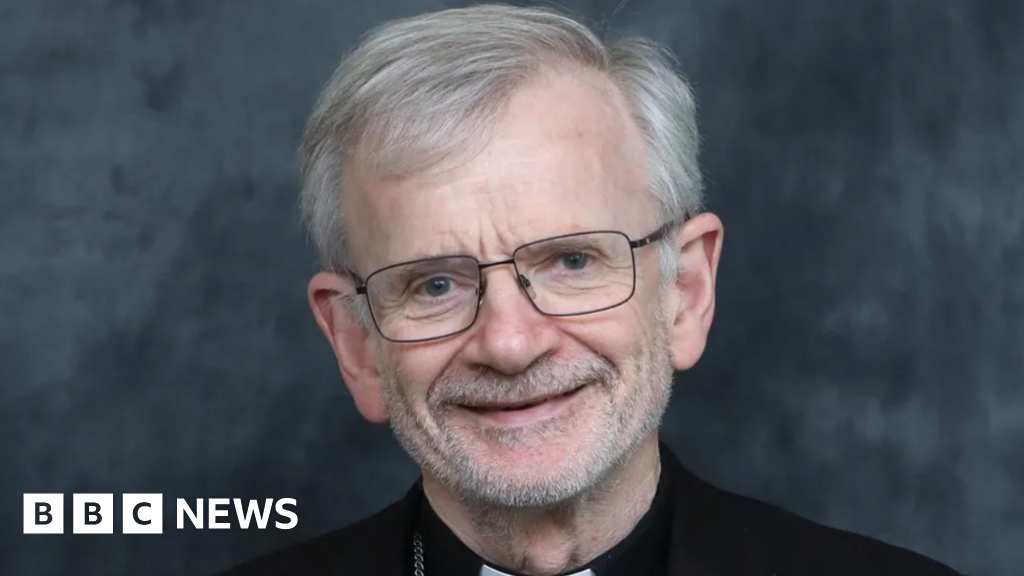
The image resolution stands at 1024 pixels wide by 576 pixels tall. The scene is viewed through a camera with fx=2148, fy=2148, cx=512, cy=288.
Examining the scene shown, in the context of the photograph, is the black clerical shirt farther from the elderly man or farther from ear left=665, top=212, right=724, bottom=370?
ear left=665, top=212, right=724, bottom=370

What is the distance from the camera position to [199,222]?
4.98 m

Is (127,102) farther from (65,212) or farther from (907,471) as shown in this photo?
(907,471)

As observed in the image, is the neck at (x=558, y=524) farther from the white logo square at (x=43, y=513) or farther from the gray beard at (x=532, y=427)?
the white logo square at (x=43, y=513)

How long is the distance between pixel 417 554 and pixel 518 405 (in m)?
0.55

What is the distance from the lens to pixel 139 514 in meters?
5.02

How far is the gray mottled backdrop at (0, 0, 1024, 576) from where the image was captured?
16.2ft

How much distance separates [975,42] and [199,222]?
6.03 ft

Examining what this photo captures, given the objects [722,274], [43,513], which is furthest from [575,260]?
[43,513]

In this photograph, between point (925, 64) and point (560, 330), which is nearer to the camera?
point (560, 330)

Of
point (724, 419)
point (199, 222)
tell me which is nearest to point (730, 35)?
point (724, 419)

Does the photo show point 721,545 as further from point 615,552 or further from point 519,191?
point 519,191

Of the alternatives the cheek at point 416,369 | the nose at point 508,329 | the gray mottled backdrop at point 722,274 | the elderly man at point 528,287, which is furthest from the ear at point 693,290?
the gray mottled backdrop at point 722,274

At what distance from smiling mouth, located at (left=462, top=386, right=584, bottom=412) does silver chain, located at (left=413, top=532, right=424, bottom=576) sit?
0.49m

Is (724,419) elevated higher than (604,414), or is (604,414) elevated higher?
(604,414)
